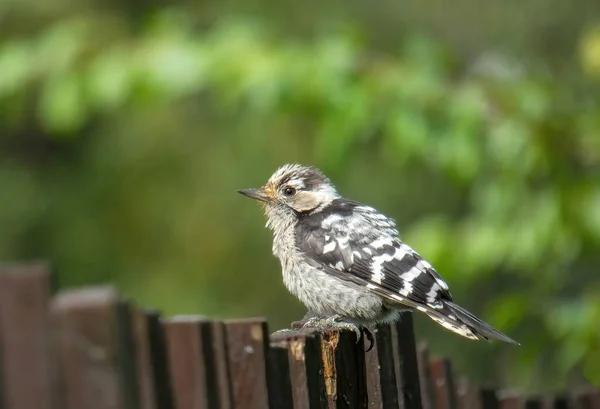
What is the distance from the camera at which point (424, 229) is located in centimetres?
628

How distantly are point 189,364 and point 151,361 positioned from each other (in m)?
0.28

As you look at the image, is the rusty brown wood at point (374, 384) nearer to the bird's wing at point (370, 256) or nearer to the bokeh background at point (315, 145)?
the bird's wing at point (370, 256)

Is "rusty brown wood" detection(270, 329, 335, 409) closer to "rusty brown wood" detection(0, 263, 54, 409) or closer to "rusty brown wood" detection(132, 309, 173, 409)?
"rusty brown wood" detection(132, 309, 173, 409)

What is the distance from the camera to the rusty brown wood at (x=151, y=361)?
2254mm

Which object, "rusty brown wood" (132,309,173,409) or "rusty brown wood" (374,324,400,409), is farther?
"rusty brown wood" (374,324,400,409)

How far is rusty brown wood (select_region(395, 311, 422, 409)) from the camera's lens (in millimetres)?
3816

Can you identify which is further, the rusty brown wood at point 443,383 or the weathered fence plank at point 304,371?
the rusty brown wood at point 443,383

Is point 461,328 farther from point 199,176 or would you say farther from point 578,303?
point 199,176

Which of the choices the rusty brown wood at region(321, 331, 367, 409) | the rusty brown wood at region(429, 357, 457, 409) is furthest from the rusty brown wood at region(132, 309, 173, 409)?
the rusty brown wood at region(429, 357, 457, 409)

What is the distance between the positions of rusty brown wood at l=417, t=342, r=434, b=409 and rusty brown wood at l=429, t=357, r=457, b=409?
4 cm

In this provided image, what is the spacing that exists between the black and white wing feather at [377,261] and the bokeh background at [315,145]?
82 cm

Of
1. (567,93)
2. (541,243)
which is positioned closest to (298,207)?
(541,243)

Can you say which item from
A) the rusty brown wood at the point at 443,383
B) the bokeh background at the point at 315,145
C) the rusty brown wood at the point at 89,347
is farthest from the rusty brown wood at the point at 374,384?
the bokeh background at the point at 315,145

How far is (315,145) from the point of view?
1210 centimetres
